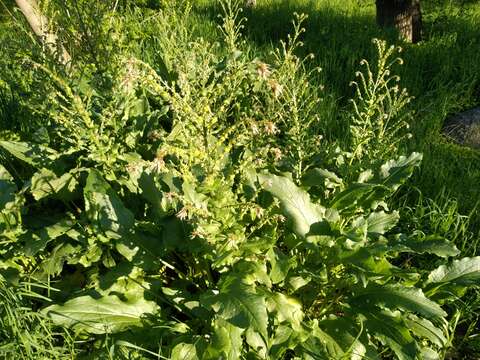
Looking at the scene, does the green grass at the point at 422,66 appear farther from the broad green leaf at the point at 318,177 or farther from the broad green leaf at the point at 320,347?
the broad green leaf at the point at 320,347

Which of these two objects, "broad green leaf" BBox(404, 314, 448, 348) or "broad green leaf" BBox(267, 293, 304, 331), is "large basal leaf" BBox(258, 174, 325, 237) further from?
"broad green leaf" BBox(404, 314, 448, 348)

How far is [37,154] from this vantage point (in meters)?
2.95

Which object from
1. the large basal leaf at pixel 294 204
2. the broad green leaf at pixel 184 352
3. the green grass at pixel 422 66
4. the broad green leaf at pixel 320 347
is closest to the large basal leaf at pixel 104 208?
the broad green leaf at pixel 184 352

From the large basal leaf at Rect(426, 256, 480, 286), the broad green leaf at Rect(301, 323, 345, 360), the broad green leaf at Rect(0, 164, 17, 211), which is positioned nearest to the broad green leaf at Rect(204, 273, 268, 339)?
the broad green leaf at Rect(301, 323, 345, 360)

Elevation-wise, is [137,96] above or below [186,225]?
above

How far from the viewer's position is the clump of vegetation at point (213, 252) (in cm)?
213

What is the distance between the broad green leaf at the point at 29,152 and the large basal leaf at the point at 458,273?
2283 millimetres

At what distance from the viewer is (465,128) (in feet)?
14.5

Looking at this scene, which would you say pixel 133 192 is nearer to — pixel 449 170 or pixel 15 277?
pixel 15 277

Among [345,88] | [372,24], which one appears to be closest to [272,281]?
[345,88]

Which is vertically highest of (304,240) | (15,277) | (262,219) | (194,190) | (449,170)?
(194,190)

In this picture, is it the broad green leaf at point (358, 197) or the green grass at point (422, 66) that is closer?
the broad green leaf at point (358, 197)

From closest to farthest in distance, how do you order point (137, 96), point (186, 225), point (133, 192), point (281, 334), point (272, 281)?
point (281, 334), point (272, 281), point (186, 225), point (133, 192), point (137, 96)

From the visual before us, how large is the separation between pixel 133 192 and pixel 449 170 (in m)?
2.43
